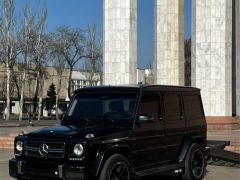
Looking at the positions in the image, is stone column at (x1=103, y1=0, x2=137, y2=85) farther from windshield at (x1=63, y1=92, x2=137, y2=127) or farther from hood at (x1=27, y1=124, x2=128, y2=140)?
hood at (x1=27, y1=124, x2=128, y2=140)

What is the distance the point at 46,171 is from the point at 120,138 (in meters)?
1.31

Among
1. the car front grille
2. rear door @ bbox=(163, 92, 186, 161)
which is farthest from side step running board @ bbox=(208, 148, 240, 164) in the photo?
the car front grille

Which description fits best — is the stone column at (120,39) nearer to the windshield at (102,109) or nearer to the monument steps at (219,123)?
the monument steps at (219,123)

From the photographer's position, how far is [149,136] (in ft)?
30.9

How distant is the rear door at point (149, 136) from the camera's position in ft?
29.8

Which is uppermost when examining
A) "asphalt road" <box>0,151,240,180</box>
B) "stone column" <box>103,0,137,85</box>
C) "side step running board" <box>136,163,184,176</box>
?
"stone column" <box>103,0,137,85</box>

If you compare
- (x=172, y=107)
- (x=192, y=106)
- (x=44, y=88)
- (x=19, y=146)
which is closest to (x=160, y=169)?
(x=172, y=107)

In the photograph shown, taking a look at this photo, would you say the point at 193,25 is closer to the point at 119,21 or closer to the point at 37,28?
the point at 119,21

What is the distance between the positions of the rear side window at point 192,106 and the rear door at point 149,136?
109cm

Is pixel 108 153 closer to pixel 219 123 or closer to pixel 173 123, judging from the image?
pixel 173 123

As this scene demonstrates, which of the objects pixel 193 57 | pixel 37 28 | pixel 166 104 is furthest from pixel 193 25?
pixel 37 28

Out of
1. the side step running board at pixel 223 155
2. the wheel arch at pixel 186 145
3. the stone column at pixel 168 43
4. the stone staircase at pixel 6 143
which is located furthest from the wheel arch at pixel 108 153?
the stone column at pixel 168 43

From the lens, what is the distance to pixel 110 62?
2422 cm

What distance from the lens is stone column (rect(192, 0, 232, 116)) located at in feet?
75.6
